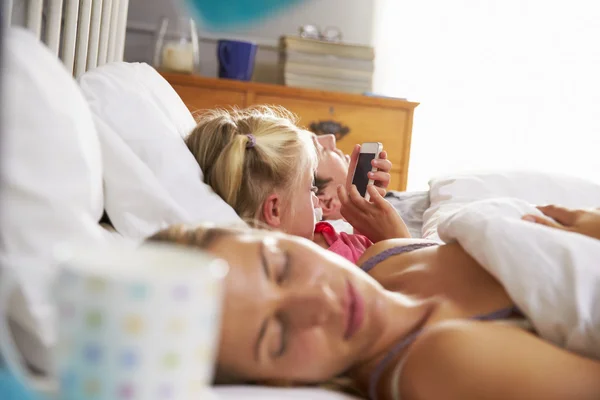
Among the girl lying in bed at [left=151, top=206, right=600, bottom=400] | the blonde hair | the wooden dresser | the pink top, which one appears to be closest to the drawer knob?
the wooden dresser

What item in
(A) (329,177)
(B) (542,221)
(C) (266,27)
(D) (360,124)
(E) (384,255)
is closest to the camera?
(B) (542,221)

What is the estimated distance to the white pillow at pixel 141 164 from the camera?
3.83ft

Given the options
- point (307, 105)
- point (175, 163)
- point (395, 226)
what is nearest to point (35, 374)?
point (175, 163)

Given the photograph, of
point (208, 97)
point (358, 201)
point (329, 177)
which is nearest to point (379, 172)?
point (358, 201)

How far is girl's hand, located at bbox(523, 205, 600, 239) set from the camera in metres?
1.13

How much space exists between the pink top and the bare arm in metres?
0.71

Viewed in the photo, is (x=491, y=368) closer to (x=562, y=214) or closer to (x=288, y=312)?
(x=288, y=312)

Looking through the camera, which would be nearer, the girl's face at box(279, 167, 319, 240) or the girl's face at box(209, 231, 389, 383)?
the girl's face at box(209, 231, 389, 383)

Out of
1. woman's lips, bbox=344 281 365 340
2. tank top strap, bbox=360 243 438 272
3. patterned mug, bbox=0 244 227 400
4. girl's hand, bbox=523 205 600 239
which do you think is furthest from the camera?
tank top strap, bbox=360 243 438 272

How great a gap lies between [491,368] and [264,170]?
0.77 metres

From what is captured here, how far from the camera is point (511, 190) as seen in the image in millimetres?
1863

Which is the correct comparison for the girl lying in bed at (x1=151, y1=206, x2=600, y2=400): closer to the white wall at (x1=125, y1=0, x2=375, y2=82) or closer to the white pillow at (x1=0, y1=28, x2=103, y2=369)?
the white pillow at (x1=0, y1=28, x2=103, y2=369)

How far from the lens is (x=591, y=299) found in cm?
95

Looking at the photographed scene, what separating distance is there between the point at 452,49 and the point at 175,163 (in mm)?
2166
